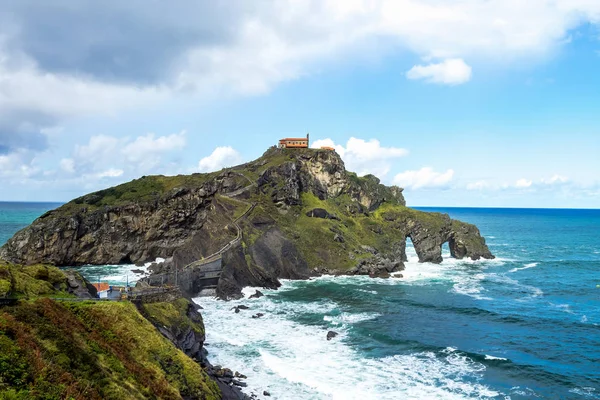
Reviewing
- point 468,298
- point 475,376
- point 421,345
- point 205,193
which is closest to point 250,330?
point 421,345

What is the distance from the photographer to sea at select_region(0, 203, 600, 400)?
40.1m

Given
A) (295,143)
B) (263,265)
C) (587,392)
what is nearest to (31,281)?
(587,392)

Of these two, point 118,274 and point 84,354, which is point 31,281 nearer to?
point 84,354

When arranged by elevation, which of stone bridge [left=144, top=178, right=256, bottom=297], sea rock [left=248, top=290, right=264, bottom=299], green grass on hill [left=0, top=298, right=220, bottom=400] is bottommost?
sea rock [left=248, top=290, right=264, bottom=299]

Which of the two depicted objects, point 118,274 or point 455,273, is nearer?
point 118,274

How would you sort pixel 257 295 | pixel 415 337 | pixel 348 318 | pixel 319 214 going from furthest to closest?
1. pixel 319 214
2. pixel 257 295
3. pixel 348 318
4. pixel 415 337

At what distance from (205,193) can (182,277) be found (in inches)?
1909

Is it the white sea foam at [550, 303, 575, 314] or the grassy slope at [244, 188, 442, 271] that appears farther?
the grassy slope at [244, 188, 442, 271]

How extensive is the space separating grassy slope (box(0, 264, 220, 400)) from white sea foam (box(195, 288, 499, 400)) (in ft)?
35.3

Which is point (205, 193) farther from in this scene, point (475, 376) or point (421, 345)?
point (475, 376)

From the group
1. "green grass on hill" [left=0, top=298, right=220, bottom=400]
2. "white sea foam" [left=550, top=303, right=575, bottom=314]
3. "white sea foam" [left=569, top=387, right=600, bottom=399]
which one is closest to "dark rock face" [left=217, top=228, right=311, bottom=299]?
"green grass on hill" [left=0, top=298, right=220, bottom=400]

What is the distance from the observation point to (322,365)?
44344 millimetres

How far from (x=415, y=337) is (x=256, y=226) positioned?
5290 cm

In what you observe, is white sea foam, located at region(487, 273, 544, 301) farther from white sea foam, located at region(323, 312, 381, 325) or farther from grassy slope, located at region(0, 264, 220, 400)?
grassy slope, located at region(0, 264, 220, 400)
